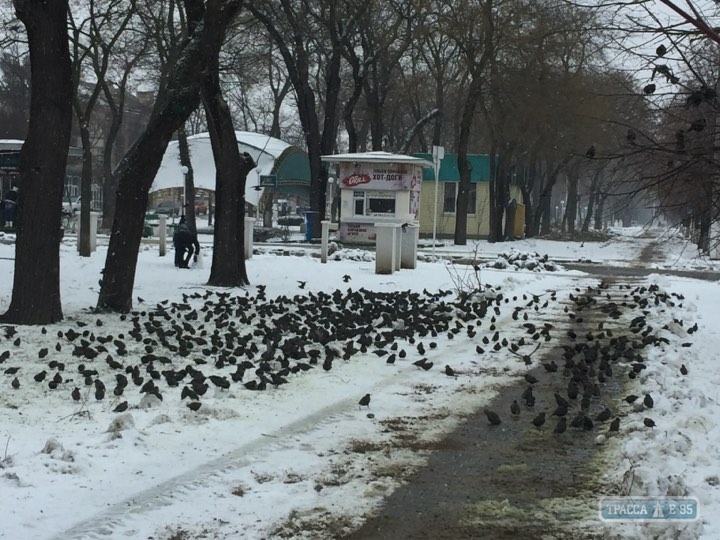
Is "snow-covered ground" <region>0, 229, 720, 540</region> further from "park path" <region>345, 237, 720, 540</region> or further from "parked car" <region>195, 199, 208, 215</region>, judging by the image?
"parked car" <region>195, 199, 208, 215</region>

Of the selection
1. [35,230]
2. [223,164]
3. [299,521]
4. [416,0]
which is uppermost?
[416,0]

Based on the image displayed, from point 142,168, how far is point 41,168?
5.09 feet

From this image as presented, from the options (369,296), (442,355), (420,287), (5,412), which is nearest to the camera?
(5,412)

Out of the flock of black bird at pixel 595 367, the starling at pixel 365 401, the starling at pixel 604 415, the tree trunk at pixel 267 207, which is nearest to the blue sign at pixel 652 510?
the flock of black bird at pixel 595 367

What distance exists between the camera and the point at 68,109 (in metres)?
10.4

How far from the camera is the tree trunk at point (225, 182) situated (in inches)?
583

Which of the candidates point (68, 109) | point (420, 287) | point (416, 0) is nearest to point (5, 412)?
point (68, 109)

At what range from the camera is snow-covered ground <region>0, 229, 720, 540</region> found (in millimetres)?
4785

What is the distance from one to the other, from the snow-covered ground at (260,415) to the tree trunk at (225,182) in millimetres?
1821

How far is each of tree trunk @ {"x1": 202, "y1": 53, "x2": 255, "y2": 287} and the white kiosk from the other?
17882 millimetres

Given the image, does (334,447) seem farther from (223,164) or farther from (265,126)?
(265,126)

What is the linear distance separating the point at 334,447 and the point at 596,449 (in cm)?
191

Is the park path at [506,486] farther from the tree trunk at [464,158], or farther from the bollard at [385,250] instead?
the tree trunk at [464,158]

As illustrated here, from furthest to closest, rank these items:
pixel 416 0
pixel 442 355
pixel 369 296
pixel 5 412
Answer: pixel 416 0 < pixel 369 296 < pixel 442 355 < pixel 5 412
